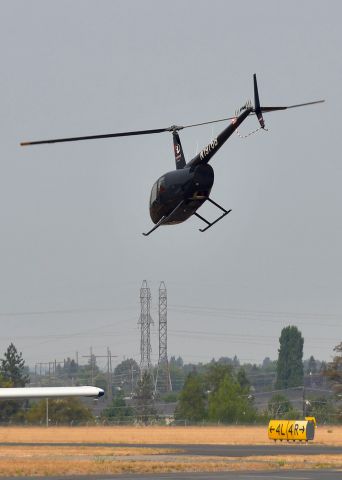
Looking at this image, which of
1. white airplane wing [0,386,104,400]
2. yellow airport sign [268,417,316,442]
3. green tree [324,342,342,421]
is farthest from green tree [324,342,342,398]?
white airplane wing [0,386,104,400]

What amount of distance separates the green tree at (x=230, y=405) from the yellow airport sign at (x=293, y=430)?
66.6 m

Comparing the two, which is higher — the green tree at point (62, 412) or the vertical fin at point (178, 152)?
the vertical fin at point (178, 152)

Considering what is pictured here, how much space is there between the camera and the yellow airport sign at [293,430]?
87.1 m

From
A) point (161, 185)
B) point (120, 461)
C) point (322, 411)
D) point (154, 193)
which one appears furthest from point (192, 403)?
point (161, 185)

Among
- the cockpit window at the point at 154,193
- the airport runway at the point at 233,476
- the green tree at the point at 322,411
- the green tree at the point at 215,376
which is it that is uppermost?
the cockpit window at the point at 154,193

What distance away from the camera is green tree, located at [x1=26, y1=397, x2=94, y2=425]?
151750 millimetres

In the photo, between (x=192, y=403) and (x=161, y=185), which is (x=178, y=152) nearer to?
(x=161, y=185)

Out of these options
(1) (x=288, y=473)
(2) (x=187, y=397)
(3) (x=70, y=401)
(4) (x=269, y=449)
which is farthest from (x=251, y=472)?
(2) (x=187, y=397)

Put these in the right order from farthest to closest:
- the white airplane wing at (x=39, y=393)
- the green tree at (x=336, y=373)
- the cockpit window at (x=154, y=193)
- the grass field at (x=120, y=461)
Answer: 1. the green tree at (x=336, y=373)
2. the cockpit window at (x=154, y=193)
3. the grass field at (x=120, y=461)
4. the white airplane wing at (x=39, y=393)

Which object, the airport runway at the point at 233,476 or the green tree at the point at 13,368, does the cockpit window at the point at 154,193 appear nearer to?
the airport runway at the point at 233,476

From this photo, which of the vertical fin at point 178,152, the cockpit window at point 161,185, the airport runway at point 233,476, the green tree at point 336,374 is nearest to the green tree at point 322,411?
the green tree at point 336,374

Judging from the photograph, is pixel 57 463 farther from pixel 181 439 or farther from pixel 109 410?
pixel 109 410

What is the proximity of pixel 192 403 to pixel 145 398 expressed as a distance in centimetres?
1255

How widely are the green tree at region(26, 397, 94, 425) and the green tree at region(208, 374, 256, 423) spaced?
19.6 m
